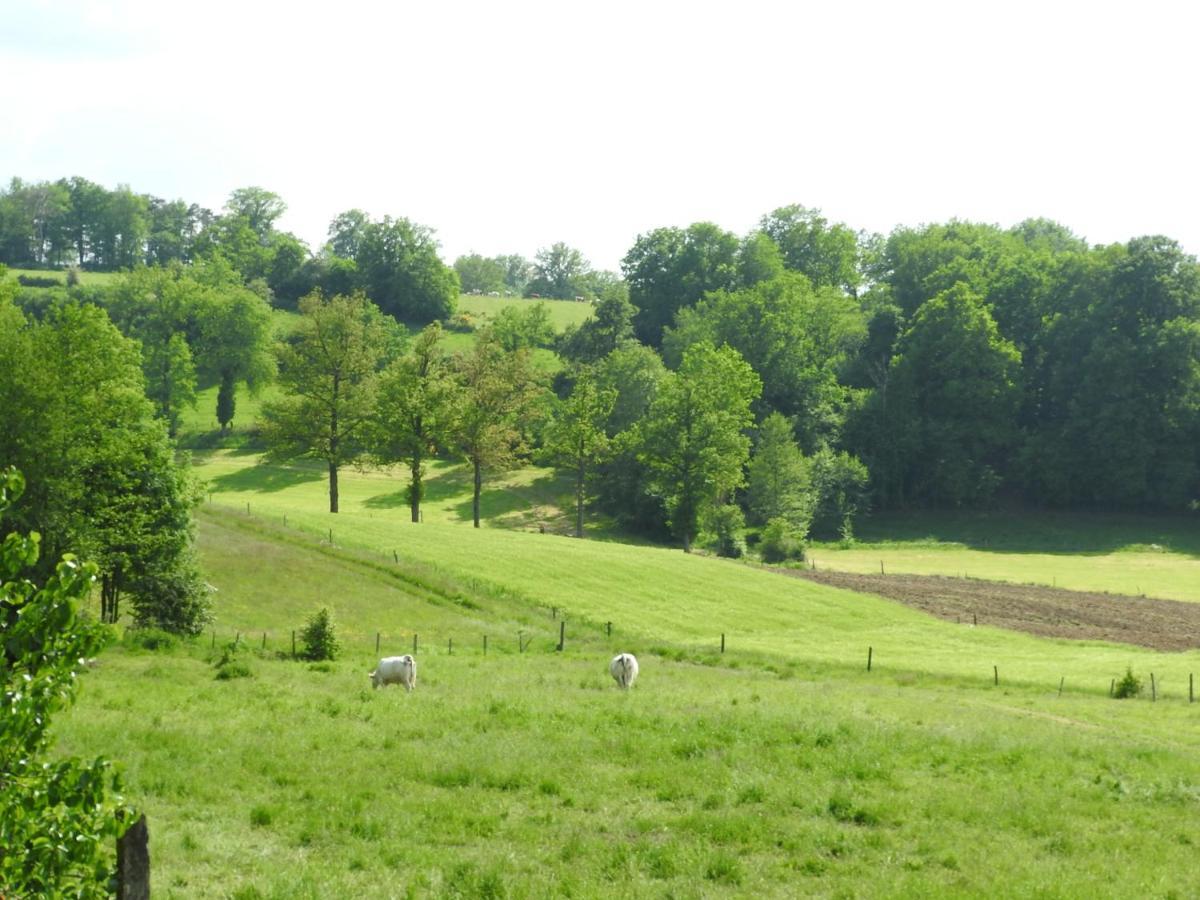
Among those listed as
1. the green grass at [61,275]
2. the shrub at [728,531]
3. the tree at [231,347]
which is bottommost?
the shrub at [728,531]

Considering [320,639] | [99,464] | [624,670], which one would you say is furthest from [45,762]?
[99,464]

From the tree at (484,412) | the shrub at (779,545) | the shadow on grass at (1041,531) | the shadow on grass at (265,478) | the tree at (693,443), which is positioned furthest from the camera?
the shadow on grass at (1041,531)

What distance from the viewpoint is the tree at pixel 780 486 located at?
96.9m

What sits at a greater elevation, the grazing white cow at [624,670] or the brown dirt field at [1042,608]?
the grazing white cow at [624,670]

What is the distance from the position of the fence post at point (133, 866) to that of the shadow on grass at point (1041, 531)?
9495 centimetres

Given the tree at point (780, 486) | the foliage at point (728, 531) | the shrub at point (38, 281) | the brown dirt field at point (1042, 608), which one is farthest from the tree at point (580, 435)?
the shrub at point (38, 281)

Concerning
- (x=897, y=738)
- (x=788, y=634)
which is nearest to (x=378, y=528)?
(x=788, y=634)

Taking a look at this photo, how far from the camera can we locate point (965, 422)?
11269 cm

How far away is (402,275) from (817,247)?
5670 centimetres

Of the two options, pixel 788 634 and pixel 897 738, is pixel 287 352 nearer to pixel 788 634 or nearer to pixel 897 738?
pixel 788 634

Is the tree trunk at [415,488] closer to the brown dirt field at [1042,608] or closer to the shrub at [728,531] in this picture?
the shrub at [728,531]

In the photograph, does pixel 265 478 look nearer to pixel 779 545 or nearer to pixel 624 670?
pixel 779 545

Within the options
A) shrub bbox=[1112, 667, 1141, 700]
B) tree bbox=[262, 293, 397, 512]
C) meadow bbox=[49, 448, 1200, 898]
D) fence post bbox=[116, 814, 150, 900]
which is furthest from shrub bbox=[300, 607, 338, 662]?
tree bbox=[262, 293, 397, 512]

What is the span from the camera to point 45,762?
7.11m
